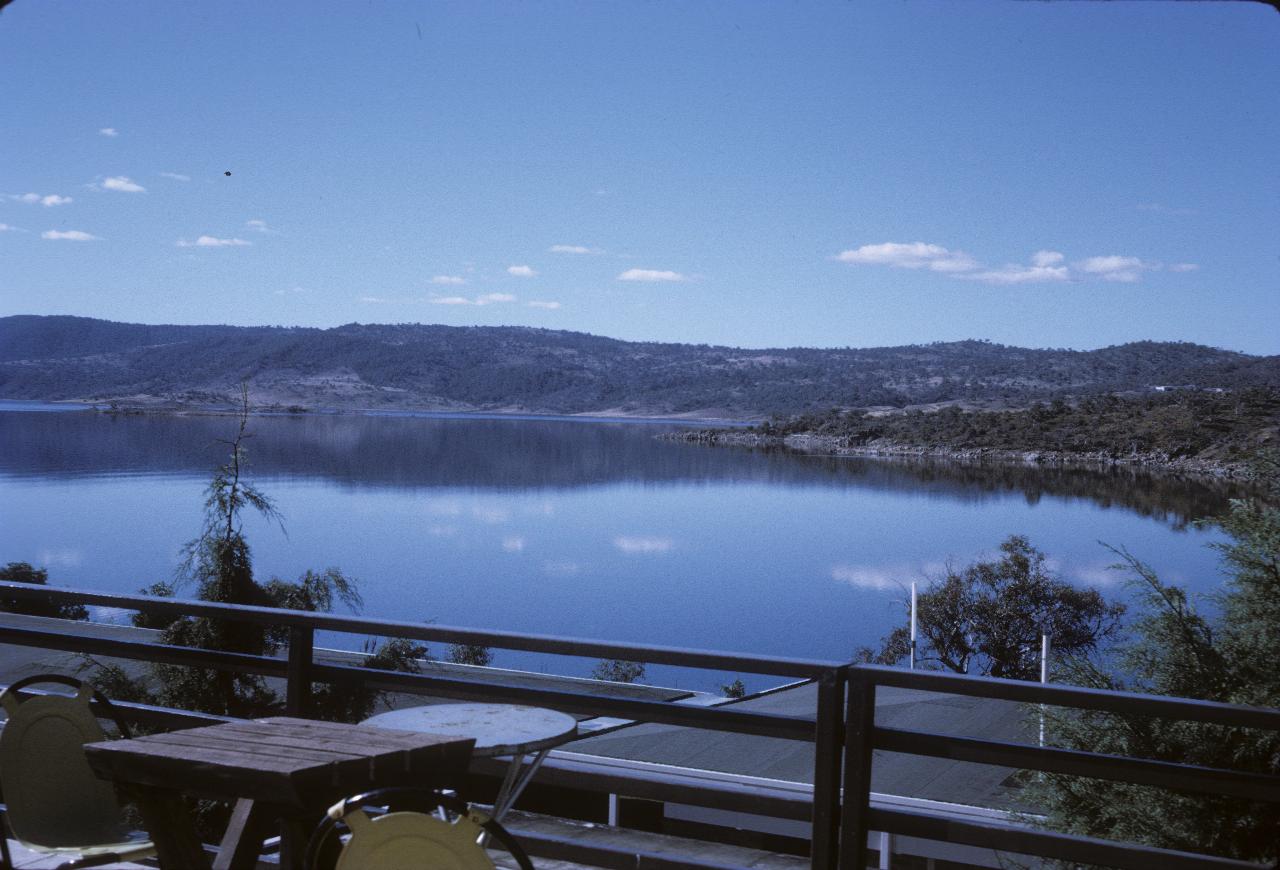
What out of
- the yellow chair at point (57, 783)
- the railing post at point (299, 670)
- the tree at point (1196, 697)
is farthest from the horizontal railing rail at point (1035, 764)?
the tree at point (1196, 697)

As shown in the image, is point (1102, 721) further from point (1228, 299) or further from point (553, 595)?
point (1228, 299)

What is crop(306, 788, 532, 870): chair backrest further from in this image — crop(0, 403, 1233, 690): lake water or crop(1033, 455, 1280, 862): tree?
crop(0, 403, 1233, 690): lake water

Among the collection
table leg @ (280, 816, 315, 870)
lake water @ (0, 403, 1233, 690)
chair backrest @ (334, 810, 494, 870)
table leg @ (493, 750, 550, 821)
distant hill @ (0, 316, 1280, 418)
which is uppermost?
distant hill @ (0, 316, 1280, 418)

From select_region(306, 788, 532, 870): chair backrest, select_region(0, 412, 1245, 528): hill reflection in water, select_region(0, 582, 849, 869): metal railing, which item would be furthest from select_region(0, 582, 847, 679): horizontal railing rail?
select_region(0, 412, 1245, 528): hill reflection in water

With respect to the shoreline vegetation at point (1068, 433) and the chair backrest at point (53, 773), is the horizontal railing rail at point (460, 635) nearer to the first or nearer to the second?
the chair backrest at point (53, 773)

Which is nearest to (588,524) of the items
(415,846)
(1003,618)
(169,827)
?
(1003,618)

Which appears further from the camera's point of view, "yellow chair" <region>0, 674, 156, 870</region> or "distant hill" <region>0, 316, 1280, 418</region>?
"distant hill" <region>0, 316, 1280, 418</region>
